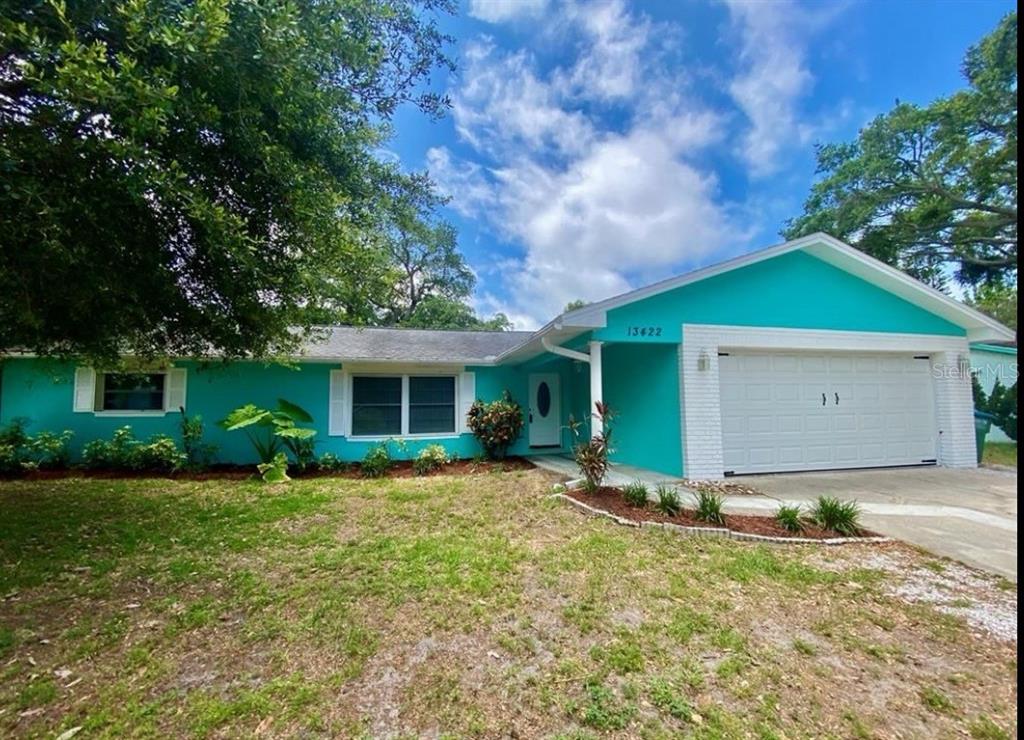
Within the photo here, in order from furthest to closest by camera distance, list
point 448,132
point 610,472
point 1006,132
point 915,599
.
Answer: point 1006,132, point 448,132, point 610,472, point 915,599

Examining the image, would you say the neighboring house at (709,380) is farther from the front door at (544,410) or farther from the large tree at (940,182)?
the large tree at (940,182)

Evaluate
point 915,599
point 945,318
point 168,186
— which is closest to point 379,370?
point 168,186

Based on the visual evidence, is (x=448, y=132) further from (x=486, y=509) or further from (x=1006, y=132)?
(x=1006, y=132)

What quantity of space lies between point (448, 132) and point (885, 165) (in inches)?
580

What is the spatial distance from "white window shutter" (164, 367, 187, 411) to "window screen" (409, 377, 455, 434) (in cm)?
489

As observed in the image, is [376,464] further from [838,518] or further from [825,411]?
[825,411]

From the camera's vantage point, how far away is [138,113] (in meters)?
3.09

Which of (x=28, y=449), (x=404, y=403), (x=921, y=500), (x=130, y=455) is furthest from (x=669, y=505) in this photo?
(x=28, y=449)

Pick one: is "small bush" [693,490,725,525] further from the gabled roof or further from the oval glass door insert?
the oval glass door insert

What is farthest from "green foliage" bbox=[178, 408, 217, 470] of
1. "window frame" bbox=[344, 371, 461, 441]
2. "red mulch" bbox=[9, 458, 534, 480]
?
"window frame" bbox=[344, 371, 461, 441]

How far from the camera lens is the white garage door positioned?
835 centimetres

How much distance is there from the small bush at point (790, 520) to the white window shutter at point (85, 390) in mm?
12810

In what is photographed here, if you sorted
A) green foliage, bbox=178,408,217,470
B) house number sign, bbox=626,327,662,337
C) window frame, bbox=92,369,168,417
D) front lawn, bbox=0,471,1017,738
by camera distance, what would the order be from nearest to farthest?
front lawn, bbox=0,471,1017,738 → house number sign, bbox=626,327,662,337 → green foliage, bbox=178,408,217,470 → window frame, bbox=92,369,168,417

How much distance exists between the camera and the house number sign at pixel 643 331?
25.2 ft
